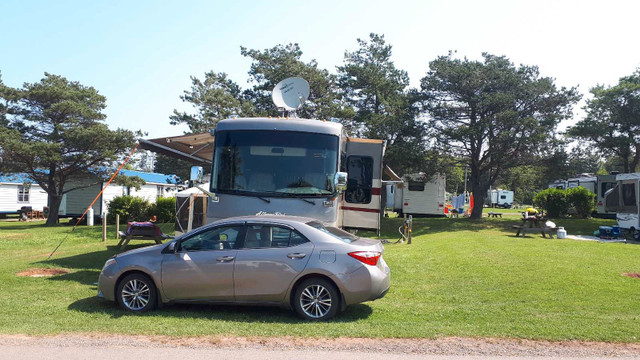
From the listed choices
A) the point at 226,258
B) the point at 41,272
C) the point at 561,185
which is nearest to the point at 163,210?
the point at 41,272

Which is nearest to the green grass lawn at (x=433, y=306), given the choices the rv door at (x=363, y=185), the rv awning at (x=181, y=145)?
the rv door at (x=363, y=185)

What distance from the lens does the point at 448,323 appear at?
273 inches

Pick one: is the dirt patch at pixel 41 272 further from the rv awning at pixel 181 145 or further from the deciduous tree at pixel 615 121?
the deciduous tree at pixel 615 121

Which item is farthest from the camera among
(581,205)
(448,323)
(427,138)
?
(581,205)

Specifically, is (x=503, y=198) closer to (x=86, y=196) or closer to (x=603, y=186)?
(x=603, y=186)

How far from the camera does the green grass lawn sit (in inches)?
257

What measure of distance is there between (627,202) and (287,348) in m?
19.6

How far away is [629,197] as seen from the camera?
2091 centimetres

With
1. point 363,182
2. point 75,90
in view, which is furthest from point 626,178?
point 75,90

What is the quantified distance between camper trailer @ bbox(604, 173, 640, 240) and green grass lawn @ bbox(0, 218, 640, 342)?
24.9 feet

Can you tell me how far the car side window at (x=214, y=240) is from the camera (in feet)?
24.3

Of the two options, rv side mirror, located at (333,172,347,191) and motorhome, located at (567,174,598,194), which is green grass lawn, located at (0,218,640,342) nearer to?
rv side mirror, located at (333,172,347,191)

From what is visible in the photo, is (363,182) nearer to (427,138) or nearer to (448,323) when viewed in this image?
(448,323)

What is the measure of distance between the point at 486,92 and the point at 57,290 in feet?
80.9
